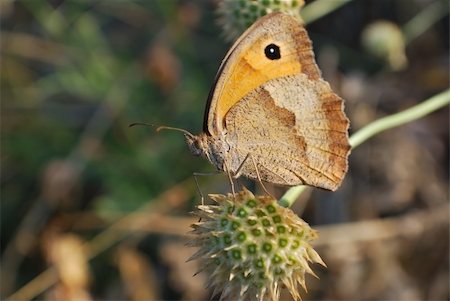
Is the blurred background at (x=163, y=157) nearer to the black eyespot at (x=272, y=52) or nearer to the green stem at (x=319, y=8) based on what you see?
the green stem at (x=319, y=8)

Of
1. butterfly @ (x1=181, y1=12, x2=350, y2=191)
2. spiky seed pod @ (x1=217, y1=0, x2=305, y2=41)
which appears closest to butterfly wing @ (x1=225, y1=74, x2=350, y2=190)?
butterfly @ (x1=181, y1=12, x2=350, y2=191)

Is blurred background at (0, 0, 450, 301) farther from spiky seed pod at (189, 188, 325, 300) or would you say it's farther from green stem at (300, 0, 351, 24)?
spiky seed pod at (189, 188, 325, 300)

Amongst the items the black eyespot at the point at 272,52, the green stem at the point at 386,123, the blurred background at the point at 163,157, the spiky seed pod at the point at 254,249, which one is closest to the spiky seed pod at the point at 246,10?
the black eyespot at the point at 272,52

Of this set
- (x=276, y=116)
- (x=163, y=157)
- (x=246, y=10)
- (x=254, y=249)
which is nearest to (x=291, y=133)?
(x=276, y=116)

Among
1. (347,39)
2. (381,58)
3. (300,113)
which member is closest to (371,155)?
(381,58)

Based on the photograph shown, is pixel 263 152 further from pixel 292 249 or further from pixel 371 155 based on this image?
pixel 371 155
